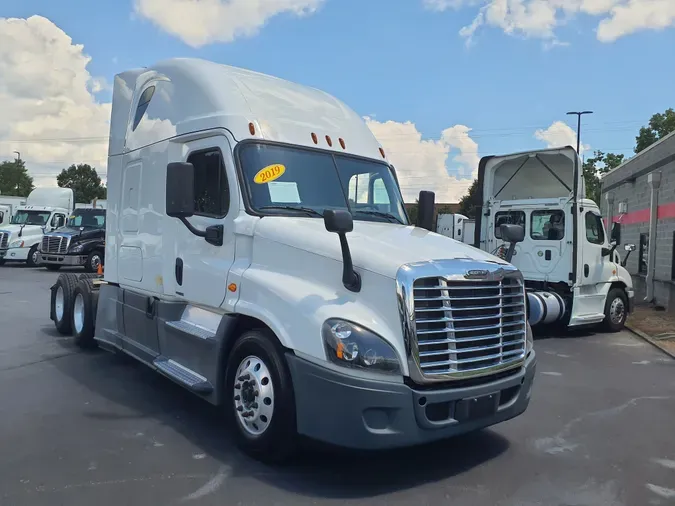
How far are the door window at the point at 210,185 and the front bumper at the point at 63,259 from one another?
17263 millimetres

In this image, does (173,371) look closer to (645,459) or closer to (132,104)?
(132,104)

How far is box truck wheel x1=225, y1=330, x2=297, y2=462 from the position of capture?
13.9 ft

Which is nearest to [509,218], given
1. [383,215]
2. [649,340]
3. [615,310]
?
[615,310]

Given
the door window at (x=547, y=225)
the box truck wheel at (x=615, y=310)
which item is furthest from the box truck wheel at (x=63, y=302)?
the box truck wheel at (x=615, y=310)

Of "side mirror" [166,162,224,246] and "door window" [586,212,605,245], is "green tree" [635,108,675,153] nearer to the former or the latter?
"door window" [586,212,605,245]

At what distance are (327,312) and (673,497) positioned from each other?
273 centimetres

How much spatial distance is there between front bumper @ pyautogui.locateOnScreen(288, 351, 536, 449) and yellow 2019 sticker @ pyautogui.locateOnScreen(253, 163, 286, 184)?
162cm

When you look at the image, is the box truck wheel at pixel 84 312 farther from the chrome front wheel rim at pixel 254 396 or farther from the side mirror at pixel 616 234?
the side mirror at pixel 616 234

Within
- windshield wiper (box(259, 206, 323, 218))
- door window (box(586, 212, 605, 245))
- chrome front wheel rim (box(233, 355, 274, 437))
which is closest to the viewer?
chrome front wheel rim (box(233, 355, 274, 437))

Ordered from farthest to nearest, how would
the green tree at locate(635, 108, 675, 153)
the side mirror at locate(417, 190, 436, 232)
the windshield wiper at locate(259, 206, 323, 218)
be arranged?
1. the green tree at locate(635, 108, 675, 153)
2. the side mirror at locate(417, 190, 436, 232)
3. the windshield wiper at locate(259, 206, 323, 218)

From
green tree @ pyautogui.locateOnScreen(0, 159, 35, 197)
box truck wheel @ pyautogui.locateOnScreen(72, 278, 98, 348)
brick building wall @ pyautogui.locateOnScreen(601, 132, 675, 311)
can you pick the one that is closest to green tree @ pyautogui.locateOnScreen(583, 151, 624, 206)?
A: brick building wall @ pyautogui.locateOnScreen(601, 132, 675, 311)

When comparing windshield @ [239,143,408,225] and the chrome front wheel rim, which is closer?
the chrome front wheel rim

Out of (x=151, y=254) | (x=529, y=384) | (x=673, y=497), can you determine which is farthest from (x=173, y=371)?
(x=673, y=497)

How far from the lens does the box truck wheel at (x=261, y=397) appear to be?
423 centimetres
